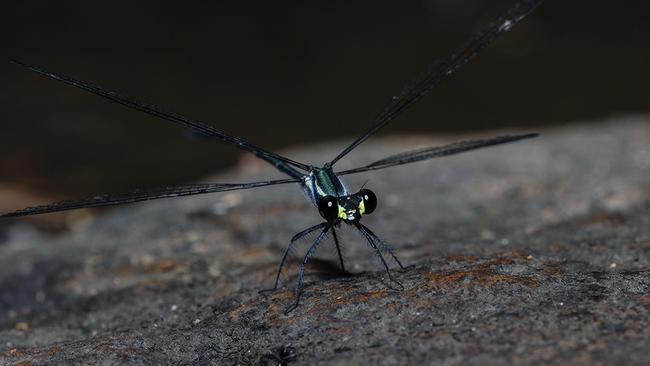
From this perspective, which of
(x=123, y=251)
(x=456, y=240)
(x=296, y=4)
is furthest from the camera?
(x=296, y=4)

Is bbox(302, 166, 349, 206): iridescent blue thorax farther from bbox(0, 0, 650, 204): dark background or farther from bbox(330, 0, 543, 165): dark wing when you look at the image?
bbox(0, 0, 650, 204): dark background

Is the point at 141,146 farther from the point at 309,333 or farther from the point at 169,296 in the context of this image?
the point at 309,333

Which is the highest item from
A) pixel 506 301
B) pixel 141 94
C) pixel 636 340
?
pixel 141 94

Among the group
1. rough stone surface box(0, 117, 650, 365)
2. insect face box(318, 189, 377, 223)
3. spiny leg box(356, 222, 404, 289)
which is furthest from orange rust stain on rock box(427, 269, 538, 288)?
insect face box(318, 189, 377, 223)

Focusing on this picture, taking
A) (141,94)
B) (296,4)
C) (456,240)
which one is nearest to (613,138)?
(456,240)

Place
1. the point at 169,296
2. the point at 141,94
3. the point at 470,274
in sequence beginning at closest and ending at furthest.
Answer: the point at 470,274 < the point at 169,296 < the point at 141,94

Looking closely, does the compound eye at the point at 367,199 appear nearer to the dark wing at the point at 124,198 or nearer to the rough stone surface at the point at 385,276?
the rough stone surface at the point at 385,276
